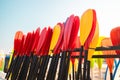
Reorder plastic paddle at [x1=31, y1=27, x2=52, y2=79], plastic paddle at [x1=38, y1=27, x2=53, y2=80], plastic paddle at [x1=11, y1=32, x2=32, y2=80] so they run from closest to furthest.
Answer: plastic paddle at [x1=38, y1=27, x2=53, y2=80]
plastic paddle at [x1=31, y1=27, x2=52, y2=79]
plastic paddle at [x1=11, y1=32, x2=32, y2=80]

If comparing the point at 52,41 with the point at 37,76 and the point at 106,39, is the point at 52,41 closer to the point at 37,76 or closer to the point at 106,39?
the point at 37,76

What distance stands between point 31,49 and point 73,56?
0.77m

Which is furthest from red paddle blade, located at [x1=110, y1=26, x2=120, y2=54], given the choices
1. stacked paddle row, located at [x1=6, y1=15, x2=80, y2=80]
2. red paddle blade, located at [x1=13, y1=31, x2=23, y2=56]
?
red paddle blade, located at [x1=13, y1=31, x2=23, y2=56]

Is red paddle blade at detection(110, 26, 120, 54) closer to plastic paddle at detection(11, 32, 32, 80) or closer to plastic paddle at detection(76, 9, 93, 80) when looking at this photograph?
plastic paddle at detection(76, 9, 93, 80)

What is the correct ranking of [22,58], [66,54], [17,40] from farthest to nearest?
1. [17,40]
2. [22,58]
3. [66,54]

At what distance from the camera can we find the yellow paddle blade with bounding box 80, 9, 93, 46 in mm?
1454

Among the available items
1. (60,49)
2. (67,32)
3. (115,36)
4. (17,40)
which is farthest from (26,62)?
(115,36)

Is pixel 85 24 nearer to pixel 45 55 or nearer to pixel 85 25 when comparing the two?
pixel 85 25

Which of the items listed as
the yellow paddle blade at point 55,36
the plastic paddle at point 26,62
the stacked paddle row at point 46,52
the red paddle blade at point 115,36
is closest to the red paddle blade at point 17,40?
the stacked paddle row at point 46,52

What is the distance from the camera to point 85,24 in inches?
59.9

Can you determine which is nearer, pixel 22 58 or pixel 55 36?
pixel 55 36

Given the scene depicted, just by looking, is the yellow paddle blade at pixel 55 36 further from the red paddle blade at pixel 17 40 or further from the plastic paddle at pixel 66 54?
the red paddle blade at pixel 17 40

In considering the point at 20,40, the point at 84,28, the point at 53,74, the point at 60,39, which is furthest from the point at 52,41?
the point at 20,40

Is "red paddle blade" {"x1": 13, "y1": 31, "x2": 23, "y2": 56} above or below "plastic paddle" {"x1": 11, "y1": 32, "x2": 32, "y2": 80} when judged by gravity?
above
